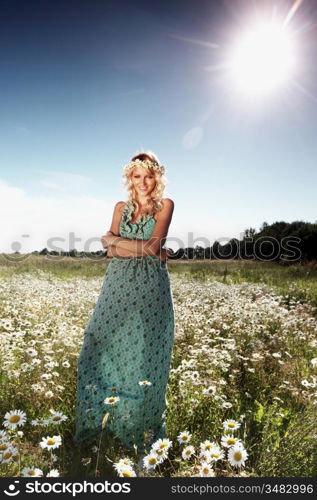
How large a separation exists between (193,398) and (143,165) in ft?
6.47

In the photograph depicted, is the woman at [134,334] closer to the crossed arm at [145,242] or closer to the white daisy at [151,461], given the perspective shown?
the crossed arm at [145,242]

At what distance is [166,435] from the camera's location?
3102 millimetres

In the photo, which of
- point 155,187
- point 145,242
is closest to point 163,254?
point 145,242

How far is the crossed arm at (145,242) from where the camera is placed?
3020 millimetres

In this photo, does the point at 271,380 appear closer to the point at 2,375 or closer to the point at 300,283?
the point at 2,375

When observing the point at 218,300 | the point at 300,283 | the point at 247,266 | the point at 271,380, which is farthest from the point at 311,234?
the point at 271,380

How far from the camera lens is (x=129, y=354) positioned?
2980 millimetres

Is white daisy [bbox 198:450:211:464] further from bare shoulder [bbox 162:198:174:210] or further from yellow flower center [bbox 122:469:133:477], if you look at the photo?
bare shoulder [bbox 162:198:174:210]

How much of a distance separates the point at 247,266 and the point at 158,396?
501 inches

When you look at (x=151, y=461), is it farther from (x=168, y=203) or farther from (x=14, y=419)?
(x=168, y=203)

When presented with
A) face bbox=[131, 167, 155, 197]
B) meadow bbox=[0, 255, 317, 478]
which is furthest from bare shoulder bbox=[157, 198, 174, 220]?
meadow bbox=[0, 255, 317, 478]

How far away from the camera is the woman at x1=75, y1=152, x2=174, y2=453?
116 inches

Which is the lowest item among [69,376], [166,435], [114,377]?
[166,435]

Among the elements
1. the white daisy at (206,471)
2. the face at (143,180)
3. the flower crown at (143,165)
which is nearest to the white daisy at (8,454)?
the white daisy at (206,471)
